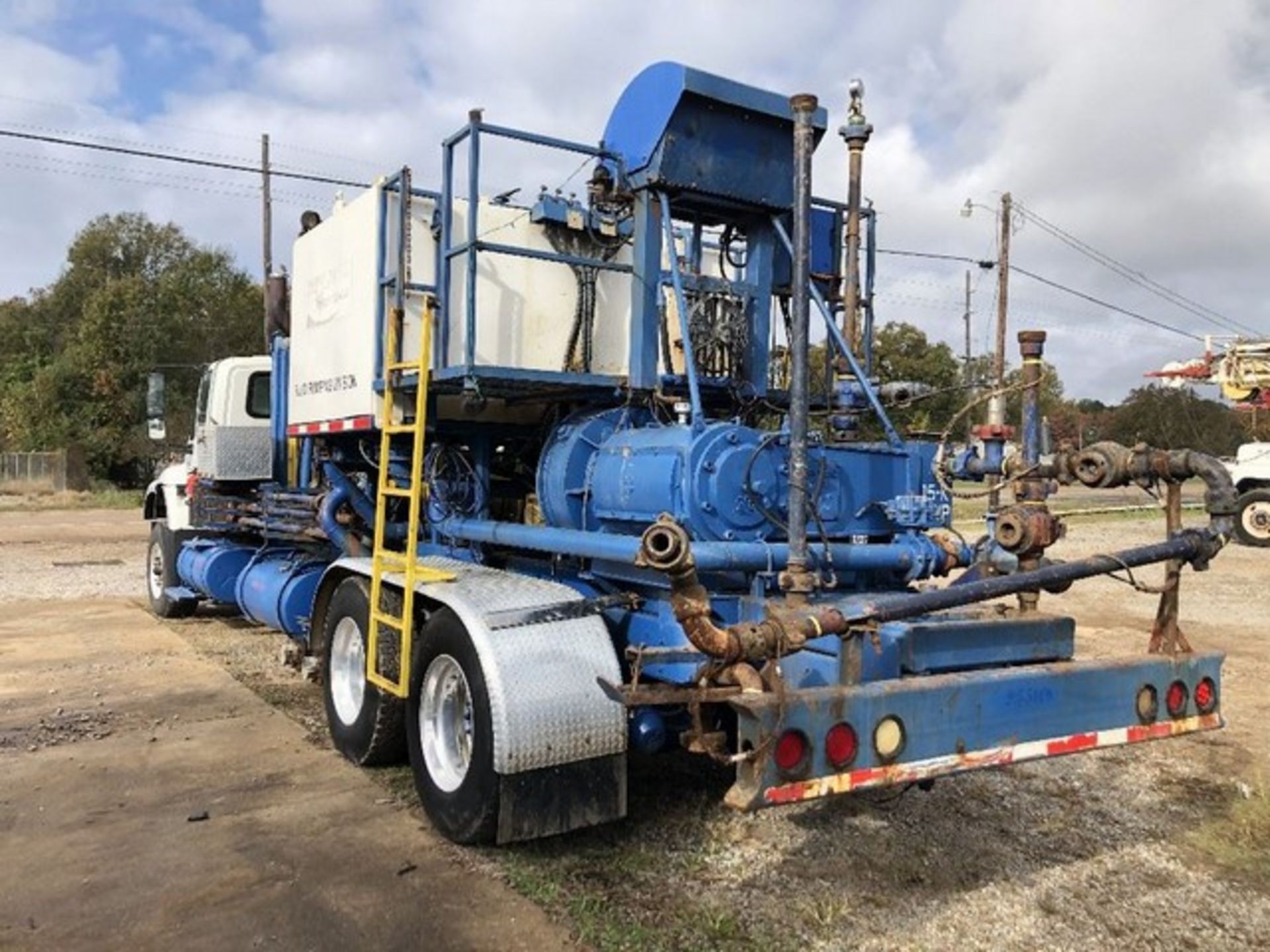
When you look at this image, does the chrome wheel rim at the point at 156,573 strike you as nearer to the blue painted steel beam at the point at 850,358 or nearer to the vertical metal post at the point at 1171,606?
the blue painted steel beam at the point at 850,358

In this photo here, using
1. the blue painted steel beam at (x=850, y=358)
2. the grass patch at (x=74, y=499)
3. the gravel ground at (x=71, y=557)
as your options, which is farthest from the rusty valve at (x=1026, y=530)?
the grass patch at (x=74, y=499)

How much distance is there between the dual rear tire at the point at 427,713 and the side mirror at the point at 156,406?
518 centimetres

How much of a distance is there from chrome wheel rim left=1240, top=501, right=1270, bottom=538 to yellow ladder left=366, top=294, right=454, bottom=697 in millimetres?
18224

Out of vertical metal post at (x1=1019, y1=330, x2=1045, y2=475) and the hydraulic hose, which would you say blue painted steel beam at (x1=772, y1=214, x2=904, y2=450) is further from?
the hydraulic hose

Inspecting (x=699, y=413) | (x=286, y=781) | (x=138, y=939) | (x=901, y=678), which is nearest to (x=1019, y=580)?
(x=901, y=678)

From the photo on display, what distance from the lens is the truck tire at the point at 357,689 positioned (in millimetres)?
5828

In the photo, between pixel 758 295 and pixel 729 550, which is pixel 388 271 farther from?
pixel 729 550

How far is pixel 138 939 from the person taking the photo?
3988 millimetres

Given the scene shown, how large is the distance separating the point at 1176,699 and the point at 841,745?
5.44 feet

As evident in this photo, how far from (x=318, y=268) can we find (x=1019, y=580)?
5086 millimetres

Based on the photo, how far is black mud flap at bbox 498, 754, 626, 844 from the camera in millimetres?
4363

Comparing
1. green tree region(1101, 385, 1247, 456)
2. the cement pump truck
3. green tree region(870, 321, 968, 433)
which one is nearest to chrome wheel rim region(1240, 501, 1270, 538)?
the cement pump truck

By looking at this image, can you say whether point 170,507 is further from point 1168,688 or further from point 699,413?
point 1168,688

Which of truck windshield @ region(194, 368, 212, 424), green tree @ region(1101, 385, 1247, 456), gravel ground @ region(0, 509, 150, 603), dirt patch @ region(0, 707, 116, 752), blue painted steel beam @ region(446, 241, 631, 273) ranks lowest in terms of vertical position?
dirt patch @ region(0, 707, 116, 752)
